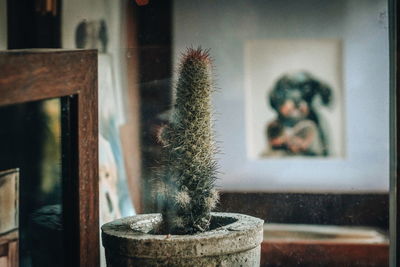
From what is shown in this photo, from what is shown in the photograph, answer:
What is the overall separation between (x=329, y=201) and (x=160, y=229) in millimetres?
1294

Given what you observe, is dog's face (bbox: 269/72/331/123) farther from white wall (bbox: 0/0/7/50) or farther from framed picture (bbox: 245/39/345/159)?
white wall (bbox: 0/0/7/50)

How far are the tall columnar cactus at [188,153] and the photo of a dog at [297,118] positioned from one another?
197 cm

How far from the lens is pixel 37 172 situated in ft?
7.14

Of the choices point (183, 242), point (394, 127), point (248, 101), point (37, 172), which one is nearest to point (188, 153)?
point (183, 242)

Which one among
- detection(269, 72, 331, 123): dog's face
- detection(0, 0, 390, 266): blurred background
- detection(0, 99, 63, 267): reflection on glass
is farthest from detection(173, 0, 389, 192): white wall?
detection(0, 99, 63, 267): reflection on glass

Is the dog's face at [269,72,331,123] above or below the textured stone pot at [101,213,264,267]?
above

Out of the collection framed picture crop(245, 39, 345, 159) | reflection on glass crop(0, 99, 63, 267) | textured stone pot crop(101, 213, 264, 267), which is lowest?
textured stone pot crop(101, 213, 264, 267)

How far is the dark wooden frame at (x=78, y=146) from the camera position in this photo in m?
2.11

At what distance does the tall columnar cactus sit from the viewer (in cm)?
223

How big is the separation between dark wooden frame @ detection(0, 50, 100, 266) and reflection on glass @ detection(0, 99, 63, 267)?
3cm

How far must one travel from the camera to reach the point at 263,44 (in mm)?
4070

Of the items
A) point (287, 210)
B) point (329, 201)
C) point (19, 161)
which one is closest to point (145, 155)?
point (287, 210)

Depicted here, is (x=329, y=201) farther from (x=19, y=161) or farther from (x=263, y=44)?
(x=19, y=161)

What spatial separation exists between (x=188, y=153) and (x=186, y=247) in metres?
0.32
